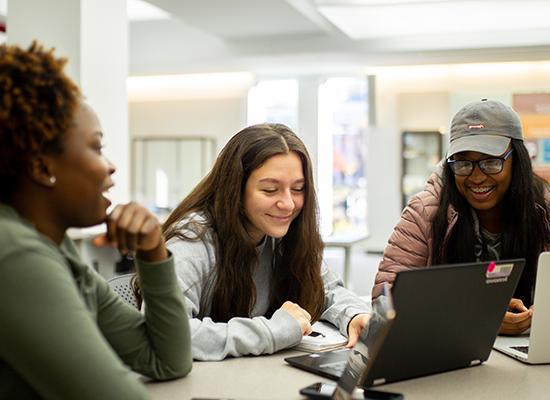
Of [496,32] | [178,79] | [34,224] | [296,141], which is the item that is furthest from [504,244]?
[178,79]

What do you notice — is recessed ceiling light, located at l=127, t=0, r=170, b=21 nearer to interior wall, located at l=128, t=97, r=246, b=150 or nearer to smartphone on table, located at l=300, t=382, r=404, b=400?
interior wall, located at l=128, t=97, r=246, b=150

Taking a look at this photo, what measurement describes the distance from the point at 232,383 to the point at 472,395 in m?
0.50

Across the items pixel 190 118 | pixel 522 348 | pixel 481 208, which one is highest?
pixel 190 118

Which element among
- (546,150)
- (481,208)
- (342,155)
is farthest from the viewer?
(342,155)

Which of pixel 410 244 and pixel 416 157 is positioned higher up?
pixel 416 157

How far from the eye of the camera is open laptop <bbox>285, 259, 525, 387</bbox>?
4.60 ft

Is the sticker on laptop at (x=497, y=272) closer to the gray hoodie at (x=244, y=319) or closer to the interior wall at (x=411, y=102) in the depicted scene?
the gray hoodie at (x=244, y=319)

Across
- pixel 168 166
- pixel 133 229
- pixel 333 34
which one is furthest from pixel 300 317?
pixel 168 166

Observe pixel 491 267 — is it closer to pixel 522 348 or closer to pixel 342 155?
pixel 522 348

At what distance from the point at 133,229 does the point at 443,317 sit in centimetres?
66

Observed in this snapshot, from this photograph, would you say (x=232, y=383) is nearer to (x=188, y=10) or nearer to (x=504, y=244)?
(x=504, y=244)

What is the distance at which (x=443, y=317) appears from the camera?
150 centimetres

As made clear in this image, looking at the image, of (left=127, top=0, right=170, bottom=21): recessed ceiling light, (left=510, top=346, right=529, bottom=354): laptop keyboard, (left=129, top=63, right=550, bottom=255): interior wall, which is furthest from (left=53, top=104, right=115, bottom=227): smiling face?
(left=129, top=63, right=550, bottom=255): interior wall

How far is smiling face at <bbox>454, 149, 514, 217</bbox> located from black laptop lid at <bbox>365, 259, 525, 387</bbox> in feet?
2.14
